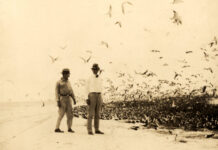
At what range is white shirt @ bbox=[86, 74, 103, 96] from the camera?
549 cm

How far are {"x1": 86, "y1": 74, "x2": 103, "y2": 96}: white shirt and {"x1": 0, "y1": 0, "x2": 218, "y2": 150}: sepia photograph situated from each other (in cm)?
1

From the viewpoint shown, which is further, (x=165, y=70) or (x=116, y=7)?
(x=165, y=70)

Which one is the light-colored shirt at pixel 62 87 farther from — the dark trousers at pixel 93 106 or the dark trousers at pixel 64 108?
the dark trousers at pixel 93 106

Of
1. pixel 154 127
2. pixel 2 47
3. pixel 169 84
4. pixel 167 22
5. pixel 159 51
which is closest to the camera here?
pixel 2 47

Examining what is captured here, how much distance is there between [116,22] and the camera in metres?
6.96

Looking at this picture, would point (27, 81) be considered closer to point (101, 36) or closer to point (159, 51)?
point (101, 36)

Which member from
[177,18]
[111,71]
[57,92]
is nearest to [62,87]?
[57,92]

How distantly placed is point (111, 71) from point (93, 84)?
147cm

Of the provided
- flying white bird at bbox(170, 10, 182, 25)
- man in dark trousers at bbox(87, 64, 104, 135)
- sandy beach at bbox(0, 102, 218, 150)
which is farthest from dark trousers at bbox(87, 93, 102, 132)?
flying white bird at bbox(170, 10, 182, 25)

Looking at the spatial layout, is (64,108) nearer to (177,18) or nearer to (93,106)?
(93,106)

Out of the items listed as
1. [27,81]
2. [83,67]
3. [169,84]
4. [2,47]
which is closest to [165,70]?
[169,84]

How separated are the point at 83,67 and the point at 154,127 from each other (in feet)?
4.97

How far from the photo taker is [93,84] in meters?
5.50

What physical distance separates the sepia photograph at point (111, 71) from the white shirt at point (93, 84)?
0.01 meters
